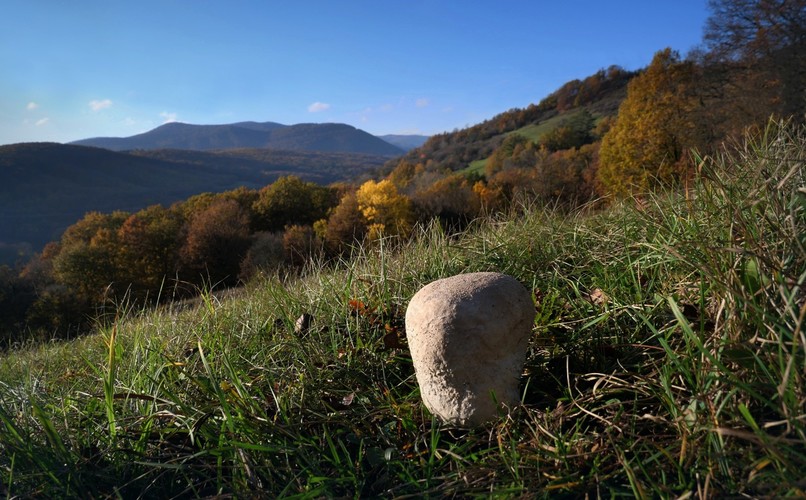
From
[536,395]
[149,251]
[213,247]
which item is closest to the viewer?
[536,395]

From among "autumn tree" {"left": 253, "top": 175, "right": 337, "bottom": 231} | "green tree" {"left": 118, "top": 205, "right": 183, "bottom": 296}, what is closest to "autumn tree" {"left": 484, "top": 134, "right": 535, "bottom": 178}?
"autumn tree" {"left": 253, "top": 175, "right": 337, "bottom": 231}

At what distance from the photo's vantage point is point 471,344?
1915 millimetres

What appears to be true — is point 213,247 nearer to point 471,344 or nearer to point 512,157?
point 471,344

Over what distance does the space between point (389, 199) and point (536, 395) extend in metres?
24.4

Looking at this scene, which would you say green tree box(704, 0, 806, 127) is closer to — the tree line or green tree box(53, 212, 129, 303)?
the tree line

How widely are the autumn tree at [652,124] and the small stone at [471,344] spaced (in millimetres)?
19950

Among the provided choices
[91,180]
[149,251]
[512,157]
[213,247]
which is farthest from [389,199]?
[91,180]

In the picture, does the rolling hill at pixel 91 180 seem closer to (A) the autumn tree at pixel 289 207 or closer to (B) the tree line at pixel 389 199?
(B) the tree line at pixel 389 199

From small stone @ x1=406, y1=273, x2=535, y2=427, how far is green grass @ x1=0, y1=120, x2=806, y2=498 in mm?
96

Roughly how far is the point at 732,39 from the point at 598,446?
2269 cm

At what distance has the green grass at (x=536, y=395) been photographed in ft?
5.00

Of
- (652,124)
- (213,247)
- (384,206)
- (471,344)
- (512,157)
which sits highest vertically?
(652,124)

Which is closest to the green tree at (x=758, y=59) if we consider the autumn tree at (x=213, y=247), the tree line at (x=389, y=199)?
the tree line at (x=389, y=199)

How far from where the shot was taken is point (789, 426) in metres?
1.26
